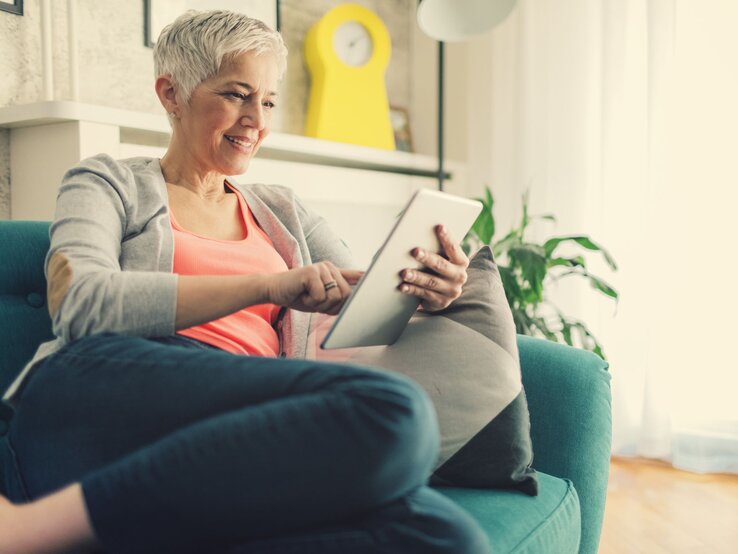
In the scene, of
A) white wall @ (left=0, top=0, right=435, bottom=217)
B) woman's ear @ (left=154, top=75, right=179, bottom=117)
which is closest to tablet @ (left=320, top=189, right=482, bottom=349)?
woman's ear @ (left=154, top=75, right=179, bottom=117)

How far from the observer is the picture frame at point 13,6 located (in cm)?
177

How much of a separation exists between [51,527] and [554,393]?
0.79 metres

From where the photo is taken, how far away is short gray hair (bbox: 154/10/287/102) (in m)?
1.25

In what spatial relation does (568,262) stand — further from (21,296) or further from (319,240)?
(21,296)

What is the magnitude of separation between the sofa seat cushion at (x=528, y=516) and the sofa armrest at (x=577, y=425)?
0.20 ft

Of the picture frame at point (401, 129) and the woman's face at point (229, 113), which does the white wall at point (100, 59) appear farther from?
the woman's face at point (229, 113)

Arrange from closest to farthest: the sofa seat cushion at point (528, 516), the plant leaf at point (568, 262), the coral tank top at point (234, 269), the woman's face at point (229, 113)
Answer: the sofa seat cushion at point (528, 516)
the coral tank top at point (234, 269)
the woman's face at point (229, 113)
the plant leaf at point (568, 262)

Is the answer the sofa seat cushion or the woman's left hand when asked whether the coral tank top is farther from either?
the sofa seat cushion

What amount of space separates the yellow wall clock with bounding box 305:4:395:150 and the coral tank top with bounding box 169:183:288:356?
52.5 inches

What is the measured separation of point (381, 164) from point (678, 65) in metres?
1.04

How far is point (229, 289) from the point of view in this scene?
101cm

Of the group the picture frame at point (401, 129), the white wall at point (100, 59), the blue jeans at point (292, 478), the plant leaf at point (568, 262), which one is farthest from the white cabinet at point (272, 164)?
the blue jeans at point (292, 478)

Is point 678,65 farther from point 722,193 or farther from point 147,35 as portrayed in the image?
point 147,35

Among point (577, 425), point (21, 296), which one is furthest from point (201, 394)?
point (577, 425)
